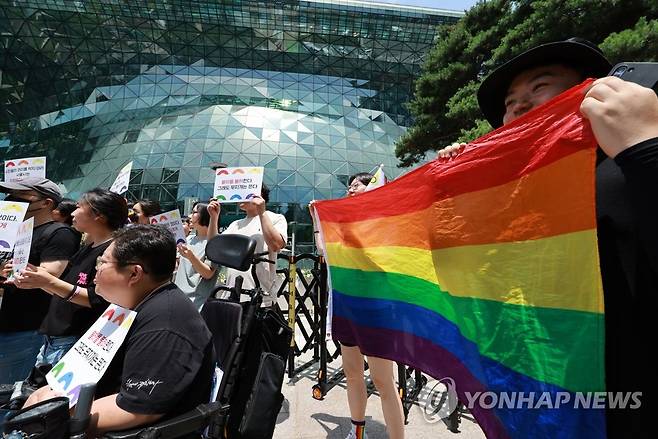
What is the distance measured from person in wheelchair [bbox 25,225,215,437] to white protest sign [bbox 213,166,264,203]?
1.64m

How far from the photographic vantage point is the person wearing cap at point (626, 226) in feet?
2.53

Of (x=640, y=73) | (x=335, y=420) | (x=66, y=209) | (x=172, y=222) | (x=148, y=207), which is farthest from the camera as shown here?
(x=148, y=207)

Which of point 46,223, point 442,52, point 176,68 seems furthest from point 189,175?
point 46,223

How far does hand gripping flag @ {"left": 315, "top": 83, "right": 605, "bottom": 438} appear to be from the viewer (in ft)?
3.19

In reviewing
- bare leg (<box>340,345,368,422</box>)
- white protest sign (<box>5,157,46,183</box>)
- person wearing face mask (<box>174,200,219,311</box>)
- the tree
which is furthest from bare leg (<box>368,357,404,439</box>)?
the tree

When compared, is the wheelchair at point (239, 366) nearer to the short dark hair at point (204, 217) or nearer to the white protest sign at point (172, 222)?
the white protest sign at point (172, 222)

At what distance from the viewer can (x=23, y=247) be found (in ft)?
7.90

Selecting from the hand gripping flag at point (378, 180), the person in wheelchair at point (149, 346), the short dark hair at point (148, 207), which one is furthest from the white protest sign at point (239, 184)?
the person in wheelchair at point (149, 346)

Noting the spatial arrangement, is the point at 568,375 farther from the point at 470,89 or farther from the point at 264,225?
the point at 470,89

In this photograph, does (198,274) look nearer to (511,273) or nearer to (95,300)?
(95,300)

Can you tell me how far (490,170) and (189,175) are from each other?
2889 cm

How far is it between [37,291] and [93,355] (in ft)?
6.27

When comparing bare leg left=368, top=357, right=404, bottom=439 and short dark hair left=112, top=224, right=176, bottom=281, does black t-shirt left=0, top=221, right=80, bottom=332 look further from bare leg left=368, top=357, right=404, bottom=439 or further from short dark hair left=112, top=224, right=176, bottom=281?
bare leg left=368, top=357, right=404, bottom=439

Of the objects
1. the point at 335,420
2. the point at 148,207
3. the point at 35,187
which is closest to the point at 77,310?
the point at 35,187
